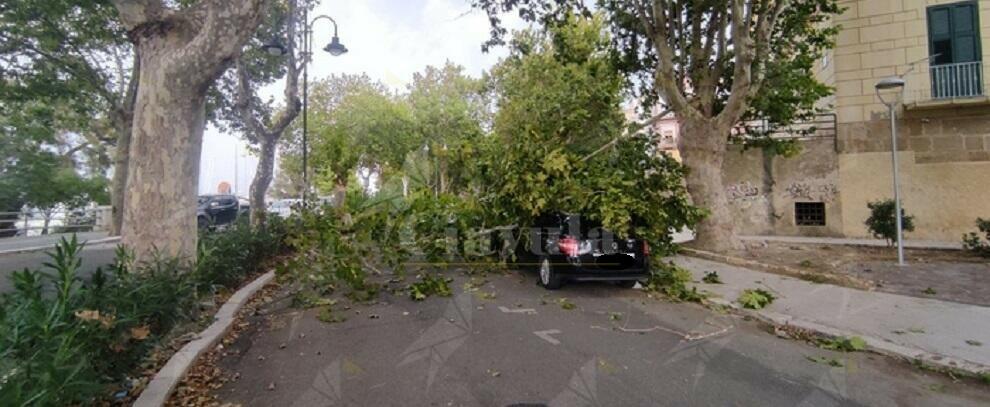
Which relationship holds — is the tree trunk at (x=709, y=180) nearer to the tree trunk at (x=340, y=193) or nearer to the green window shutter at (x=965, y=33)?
the tree trunk at (x=340, y=193)

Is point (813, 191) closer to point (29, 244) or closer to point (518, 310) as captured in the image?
point (518, 310)

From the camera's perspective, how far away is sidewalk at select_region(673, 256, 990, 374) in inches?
192

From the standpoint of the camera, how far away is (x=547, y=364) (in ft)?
15.0

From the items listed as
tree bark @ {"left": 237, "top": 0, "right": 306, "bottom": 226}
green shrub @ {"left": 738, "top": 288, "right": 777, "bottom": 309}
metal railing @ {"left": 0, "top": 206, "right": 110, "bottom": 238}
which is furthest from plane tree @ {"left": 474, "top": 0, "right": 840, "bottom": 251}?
metal railing @ {"left": 0, "top": 206, "right": 110, "bottom": 238}

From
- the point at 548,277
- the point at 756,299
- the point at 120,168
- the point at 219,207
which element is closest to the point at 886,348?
the point at 756,299

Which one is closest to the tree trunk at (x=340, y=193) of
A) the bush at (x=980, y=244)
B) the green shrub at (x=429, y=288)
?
the green shrub at (x=429, y=288)

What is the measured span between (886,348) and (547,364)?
10.8 feet

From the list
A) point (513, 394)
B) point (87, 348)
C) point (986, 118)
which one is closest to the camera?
point (87, 348)

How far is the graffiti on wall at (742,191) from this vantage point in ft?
53.6

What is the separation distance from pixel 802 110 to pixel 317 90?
2906cm

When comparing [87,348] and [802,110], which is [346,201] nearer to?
[87,348]

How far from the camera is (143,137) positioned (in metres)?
5.71

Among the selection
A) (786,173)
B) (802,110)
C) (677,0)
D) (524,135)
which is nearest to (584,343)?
(524,135)

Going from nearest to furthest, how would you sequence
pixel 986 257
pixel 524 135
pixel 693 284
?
1. pixel 693 284
2. pixel 524 135
3. pixel 986 257
